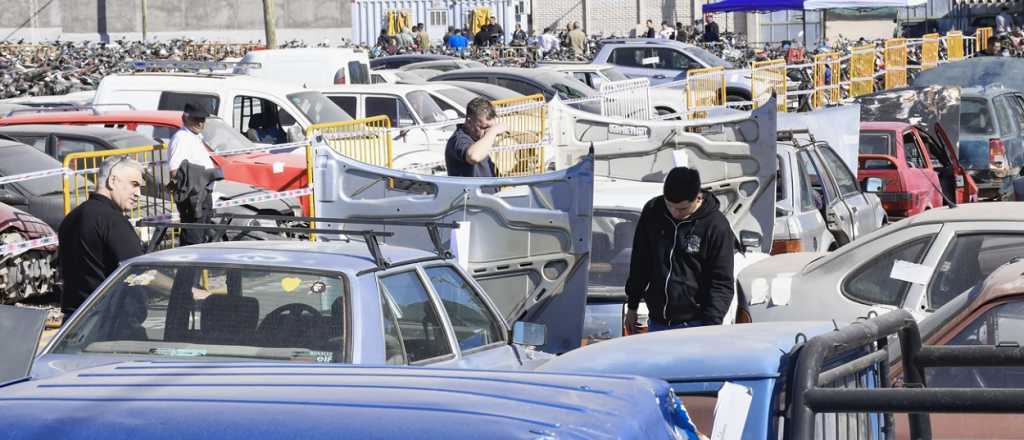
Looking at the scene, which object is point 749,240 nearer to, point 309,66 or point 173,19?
→ point 309,66

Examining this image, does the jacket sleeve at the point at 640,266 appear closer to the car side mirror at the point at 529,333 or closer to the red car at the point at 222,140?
the car side mirror at the point at 529,333

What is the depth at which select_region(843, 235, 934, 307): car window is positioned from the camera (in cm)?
836

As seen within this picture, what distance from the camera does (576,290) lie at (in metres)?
8.66

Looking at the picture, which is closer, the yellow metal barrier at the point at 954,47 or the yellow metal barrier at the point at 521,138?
the yellow metal barrier at the point at 521,138

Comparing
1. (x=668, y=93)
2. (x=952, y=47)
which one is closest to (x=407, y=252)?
(x=668, y=93)

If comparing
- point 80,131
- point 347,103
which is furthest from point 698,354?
point 347,103

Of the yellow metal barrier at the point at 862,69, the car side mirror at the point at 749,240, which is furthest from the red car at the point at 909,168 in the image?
the yellow metal barrier at the point at 862,69

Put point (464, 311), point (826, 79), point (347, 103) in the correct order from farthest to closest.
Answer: point (826, 79), point (347, 103), point (464, 311)

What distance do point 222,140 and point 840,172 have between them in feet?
20.7

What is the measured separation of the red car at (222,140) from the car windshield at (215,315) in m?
7.74

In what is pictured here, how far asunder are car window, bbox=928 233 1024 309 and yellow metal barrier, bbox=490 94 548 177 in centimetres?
717

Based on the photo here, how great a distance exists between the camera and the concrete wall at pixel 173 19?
5462 centimetres

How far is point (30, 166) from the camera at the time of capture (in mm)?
13609

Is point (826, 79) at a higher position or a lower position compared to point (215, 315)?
higher
